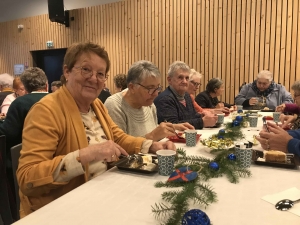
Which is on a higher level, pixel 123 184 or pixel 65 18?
pixel 65 18

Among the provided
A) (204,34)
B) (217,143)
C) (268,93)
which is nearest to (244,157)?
(217,143)

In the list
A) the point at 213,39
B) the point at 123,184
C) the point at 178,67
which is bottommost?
the point at 123,184

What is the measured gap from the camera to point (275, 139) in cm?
192

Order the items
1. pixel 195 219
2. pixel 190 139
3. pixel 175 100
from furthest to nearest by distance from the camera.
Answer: pixel 175 100 → pixel 190 139 → pixel 195 219

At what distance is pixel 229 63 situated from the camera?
23.5 feet

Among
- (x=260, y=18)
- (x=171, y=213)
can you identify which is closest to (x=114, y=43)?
(x=260, y=18)

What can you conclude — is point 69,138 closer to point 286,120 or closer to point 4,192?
point 4,192

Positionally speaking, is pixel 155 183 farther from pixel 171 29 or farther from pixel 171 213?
pixel 171 29

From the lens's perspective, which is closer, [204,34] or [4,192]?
[4,192]

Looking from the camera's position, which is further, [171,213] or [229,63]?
[229,63]

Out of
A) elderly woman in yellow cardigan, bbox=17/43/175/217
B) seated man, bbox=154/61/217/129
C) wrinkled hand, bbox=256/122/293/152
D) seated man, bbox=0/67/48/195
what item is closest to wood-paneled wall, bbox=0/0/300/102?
seated man, bbox=154/61/217/129

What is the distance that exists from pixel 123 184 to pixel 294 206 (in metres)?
0.77

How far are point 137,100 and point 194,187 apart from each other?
53.2 inches

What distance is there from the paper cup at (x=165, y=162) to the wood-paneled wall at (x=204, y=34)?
5.94 meters
